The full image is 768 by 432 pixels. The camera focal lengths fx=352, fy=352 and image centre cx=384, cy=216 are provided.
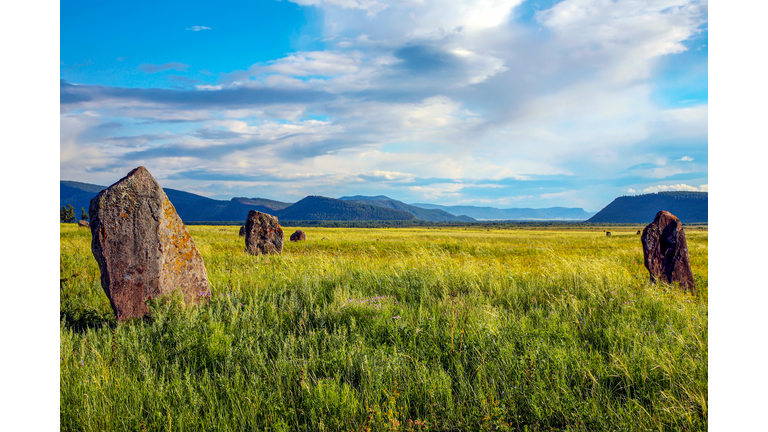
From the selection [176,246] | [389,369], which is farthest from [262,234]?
[389,369]

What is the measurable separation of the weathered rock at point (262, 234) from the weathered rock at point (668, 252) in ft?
46.0

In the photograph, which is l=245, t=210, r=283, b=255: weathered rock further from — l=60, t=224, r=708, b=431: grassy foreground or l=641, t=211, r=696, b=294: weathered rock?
l=641, t=211, r=696, b=294: weathered rock

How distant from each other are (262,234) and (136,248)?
11.7m

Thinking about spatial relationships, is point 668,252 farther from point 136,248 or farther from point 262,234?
point 262,234

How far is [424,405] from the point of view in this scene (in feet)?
9.65

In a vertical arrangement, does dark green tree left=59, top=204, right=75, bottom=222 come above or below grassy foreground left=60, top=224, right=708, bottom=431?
above

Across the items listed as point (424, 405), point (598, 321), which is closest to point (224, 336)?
point (424, 405)

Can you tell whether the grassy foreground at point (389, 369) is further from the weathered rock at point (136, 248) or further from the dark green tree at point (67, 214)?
the dark green tree at point (67, 214)

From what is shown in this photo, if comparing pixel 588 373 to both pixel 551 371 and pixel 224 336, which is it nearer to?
pixel 551 371

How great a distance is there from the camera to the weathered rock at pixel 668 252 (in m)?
7.94

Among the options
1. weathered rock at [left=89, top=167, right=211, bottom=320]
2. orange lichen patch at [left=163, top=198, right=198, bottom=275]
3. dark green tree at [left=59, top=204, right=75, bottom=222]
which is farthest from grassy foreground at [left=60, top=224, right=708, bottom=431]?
dark green tree at [left=59, top=204, right=75, bottom=222]

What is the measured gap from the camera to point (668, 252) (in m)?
8.20

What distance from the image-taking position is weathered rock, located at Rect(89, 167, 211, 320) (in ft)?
17.1

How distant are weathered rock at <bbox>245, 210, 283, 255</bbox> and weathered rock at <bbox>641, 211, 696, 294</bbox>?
552 inches
